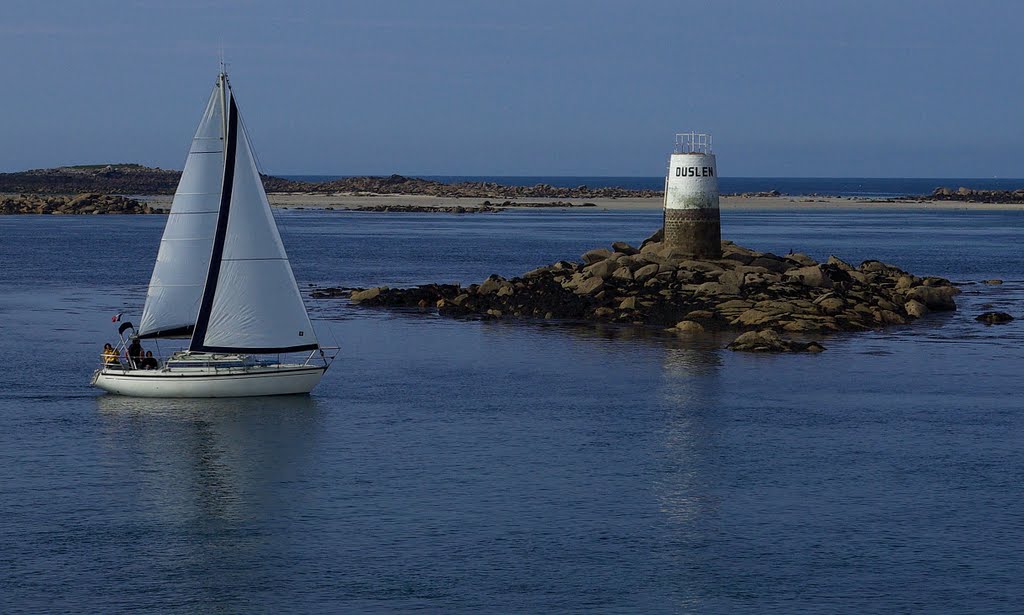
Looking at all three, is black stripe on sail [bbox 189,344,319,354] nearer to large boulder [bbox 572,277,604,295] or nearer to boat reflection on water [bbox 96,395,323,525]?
boat reflection on water [bbox 96,395,323,525]

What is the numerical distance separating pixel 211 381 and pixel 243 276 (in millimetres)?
2908

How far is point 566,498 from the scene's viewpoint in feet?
88.8

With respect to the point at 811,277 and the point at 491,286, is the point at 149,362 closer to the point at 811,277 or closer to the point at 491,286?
the point at 491,286

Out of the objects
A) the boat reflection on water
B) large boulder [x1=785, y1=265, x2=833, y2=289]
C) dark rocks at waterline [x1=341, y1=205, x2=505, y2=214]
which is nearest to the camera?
the boat reflection on water

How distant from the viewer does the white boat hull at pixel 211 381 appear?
1438 inches

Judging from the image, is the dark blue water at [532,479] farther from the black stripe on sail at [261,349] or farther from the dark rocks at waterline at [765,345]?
the black stripe on sail at [261,349]

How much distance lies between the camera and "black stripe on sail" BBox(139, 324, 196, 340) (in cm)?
3647

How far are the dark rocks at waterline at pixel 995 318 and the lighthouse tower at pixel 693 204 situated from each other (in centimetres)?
1146

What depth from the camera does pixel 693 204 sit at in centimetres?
6006

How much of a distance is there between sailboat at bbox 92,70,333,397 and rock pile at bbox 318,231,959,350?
1902 centimetres

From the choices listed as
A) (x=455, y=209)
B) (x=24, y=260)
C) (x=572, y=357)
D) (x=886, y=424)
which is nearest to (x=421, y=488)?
(x=886, y=424)

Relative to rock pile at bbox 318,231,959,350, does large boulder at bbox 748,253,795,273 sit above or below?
above

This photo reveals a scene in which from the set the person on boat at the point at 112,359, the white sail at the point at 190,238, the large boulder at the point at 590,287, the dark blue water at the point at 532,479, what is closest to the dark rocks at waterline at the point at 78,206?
the large boulder at the point at 590,287

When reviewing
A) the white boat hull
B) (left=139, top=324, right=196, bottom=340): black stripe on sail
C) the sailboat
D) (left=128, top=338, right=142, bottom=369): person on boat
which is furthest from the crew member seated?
(left=139, top=324, right=196, bottom=340): black stripe on sail
